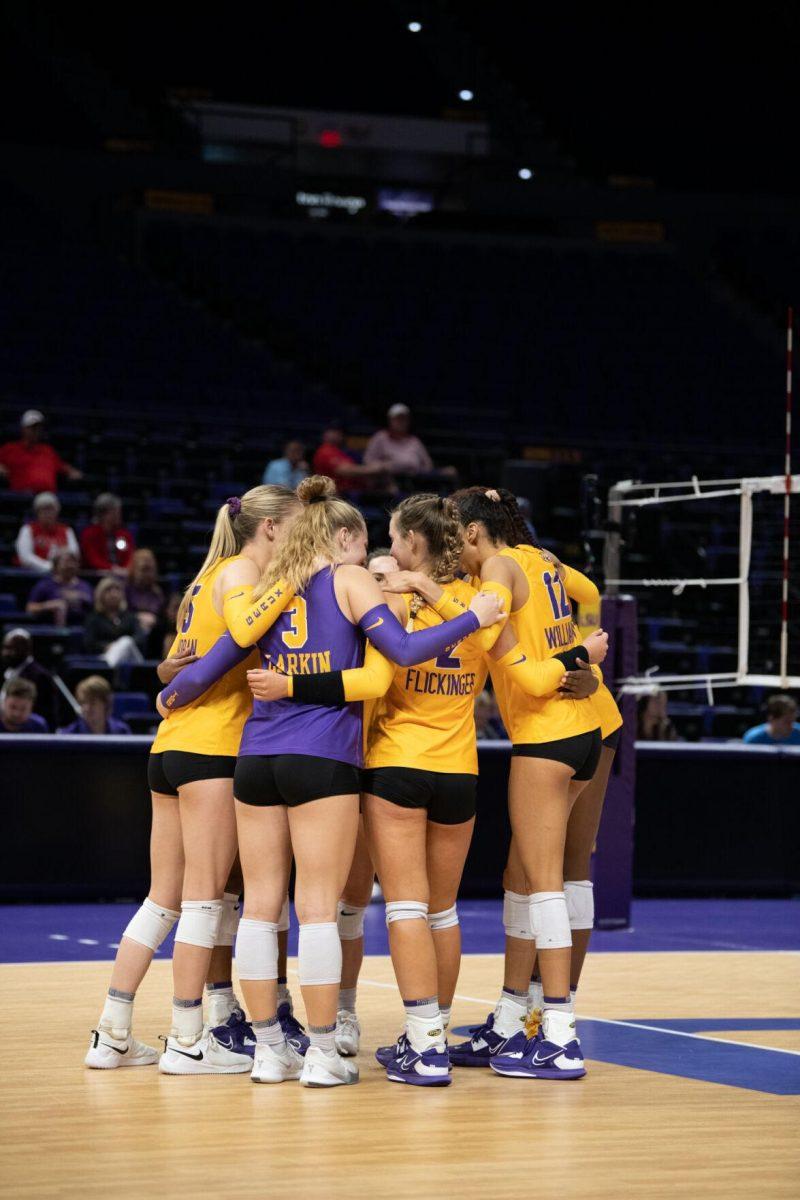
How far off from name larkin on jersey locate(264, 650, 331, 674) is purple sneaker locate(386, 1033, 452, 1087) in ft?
4.21

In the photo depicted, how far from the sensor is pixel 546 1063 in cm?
588

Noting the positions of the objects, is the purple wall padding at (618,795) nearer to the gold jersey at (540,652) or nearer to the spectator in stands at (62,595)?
the gold jersey at (540,652)

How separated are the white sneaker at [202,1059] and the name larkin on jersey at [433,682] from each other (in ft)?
4.55

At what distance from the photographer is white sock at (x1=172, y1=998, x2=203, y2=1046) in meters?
5.81

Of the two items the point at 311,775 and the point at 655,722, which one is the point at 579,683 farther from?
the point at 655,722

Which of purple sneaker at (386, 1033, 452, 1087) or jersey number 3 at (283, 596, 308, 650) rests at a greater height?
jersey number 3 at (283, 596, 308, 650)

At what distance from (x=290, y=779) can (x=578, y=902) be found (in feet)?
4.43

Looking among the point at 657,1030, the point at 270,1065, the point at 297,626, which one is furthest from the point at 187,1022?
the point at 657,1030

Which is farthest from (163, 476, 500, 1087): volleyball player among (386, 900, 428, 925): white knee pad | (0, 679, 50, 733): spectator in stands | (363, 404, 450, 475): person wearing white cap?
(363, 404, 450, 475): person wearing white cap

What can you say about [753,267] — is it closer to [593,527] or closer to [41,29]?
[41,29]

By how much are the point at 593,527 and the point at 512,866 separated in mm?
4002

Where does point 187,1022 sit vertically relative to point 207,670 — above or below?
below

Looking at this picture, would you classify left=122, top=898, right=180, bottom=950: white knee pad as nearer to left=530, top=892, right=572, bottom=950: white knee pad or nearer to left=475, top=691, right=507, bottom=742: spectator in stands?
left=530, top=892, right=572, bottom=950: white knee pad

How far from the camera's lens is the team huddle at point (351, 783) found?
18.3 feet
